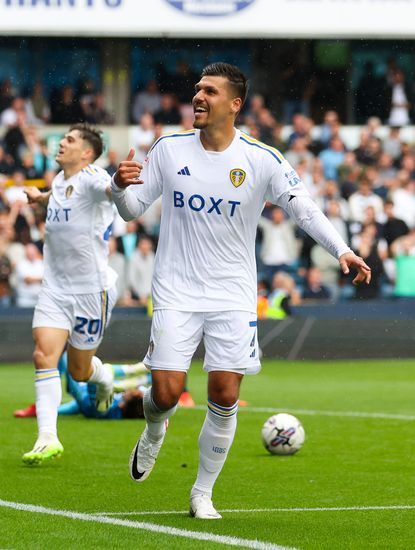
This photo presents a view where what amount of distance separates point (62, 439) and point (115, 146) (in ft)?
47.4

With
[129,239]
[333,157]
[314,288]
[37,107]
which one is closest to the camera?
[314,288]

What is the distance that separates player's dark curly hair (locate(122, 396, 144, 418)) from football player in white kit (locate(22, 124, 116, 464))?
1.64 m

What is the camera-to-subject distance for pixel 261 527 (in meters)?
6.55

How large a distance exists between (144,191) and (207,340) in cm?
86

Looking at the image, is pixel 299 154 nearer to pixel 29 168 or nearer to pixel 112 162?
pixel 112 162

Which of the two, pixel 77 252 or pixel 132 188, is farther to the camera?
pixel 77 252

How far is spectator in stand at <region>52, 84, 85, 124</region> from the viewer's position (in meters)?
24.5

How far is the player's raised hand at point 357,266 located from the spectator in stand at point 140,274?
13.2m

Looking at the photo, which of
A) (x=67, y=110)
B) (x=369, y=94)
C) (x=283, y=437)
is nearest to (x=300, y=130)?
(x=369, y=94)

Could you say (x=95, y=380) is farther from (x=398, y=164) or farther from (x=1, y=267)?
(x=398, y=164)

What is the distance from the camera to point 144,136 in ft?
77.4

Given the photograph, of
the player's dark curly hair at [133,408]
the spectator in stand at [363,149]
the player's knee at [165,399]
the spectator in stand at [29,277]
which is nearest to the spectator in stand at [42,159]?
the spectator in stand at [29,277]

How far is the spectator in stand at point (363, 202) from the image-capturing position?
846 inches

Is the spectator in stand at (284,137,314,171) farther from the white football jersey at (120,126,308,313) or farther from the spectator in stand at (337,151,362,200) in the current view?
the white football jersey at (120,126,308,313)
